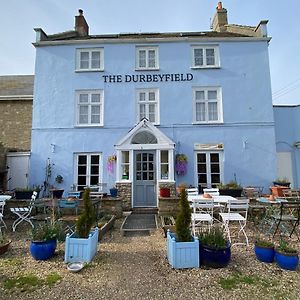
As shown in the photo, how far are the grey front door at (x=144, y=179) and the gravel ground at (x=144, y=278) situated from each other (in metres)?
5.51

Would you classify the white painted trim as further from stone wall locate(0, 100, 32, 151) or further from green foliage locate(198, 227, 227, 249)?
green foliage locate(198, 227, 227, 249)

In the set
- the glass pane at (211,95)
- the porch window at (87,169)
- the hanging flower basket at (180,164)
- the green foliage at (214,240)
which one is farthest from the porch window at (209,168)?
the green foliage at (214,240)

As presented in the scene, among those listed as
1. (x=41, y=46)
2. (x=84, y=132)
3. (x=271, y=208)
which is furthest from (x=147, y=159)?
(x=41, y=46)

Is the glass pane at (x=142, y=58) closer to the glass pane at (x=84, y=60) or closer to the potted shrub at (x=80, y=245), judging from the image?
the glass pane at (x=84, y=60)

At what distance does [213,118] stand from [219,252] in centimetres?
940

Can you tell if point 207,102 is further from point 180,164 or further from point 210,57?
Answer: point 180,164

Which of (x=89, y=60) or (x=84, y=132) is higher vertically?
(x=89, y=60)

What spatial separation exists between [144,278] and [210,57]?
12.5 metres

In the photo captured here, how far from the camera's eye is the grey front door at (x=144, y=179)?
11.6m

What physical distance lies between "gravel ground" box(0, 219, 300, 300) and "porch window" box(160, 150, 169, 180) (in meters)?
5.80

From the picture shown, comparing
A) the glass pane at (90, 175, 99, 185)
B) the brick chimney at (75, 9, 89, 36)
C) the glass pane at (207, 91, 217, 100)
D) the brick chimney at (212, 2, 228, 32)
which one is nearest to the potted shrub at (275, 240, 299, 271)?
the glass pane at (90, 175, 99, 185)

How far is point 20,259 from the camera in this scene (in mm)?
5441

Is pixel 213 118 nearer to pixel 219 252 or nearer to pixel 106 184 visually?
pixel 106 184

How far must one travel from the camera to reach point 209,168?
41.5 ft
